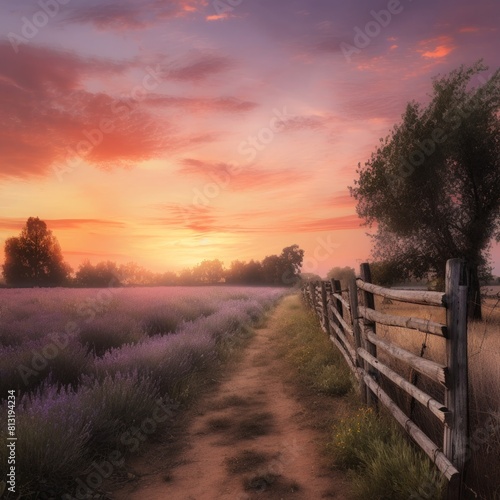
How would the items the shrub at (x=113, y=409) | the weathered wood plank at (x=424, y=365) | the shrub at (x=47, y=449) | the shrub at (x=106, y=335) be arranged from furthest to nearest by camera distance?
the shrub at (x=106, y=335) → the shrub at (x=113, y=409) → the shrub at (x=47, y=449) → the weathered wood plank at (x=424, y=365)

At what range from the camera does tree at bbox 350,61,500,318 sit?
17.5m

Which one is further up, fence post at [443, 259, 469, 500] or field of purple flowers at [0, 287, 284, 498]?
fence post at [443, 259, 469, 500]

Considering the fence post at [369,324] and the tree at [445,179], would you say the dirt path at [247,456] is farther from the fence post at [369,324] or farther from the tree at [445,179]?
the tree at [445,179]

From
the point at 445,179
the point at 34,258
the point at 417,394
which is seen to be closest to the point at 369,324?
the point at 417,394

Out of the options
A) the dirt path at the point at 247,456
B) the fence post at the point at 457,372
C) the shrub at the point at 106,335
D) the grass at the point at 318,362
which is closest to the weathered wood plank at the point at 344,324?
the grass at the point at 318,362

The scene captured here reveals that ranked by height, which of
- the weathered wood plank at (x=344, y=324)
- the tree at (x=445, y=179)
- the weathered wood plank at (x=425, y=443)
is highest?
the tree at (x=445, y=179)

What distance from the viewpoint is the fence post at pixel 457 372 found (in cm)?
336

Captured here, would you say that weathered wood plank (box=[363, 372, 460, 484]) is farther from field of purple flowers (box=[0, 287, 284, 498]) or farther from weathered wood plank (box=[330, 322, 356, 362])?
field of purple flowers (box=[0, 287, 284, 498])

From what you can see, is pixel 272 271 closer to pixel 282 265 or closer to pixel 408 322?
pixel 282 265

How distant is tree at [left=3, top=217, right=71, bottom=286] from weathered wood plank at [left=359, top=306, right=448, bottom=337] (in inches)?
2357

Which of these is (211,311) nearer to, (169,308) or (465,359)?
(169,308)

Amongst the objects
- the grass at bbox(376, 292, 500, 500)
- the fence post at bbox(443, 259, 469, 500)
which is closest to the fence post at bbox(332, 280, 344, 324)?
the grass at bbox(376, 292, 500, 500)

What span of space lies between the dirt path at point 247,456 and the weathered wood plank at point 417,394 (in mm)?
1251

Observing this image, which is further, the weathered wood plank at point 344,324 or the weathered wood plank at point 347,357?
the weathered wood plank at point 344,324
